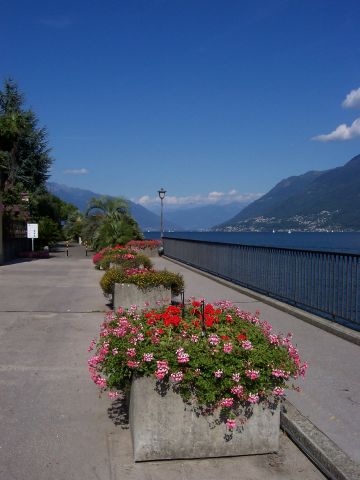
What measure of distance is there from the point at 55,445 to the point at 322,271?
20.8ft

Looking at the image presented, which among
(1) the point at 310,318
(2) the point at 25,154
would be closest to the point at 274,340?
(1) the point at 310,318

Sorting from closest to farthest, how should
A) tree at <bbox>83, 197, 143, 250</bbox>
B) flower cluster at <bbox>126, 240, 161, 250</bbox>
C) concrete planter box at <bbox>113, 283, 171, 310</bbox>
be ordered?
concrete planter box at <bbox>113, 283, 171, 310</bbox> < flower cluster at <bbox>126, 240, 161, 250</bbox> < tree at <bbox>83, 197, 143, 250</bbox>

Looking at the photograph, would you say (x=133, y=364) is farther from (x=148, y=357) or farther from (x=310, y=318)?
(x=310, y=318)

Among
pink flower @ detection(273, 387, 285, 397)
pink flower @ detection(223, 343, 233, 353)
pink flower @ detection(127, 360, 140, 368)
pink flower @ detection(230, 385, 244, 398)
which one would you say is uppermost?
pink flower @ detection(223, 343, 233, 353)

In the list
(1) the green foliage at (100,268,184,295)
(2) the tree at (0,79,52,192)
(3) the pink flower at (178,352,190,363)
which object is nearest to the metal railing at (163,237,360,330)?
(1) the green foliage at (100,268,184,295)

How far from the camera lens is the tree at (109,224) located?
32.8 metres

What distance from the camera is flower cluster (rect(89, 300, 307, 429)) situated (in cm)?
389

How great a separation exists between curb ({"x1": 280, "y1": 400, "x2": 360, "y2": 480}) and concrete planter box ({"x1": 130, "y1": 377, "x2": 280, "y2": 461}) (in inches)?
17.2

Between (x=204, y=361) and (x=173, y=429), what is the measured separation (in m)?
0.56

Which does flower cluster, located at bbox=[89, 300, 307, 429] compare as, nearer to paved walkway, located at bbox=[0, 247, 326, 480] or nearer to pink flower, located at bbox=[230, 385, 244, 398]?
pink flower, located at bbox=[230, 385, 244, 398]

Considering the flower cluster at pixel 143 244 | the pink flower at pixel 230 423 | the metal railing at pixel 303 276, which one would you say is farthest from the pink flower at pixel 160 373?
the flower cluster at pixel 143 244

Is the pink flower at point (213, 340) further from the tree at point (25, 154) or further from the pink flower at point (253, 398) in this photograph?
the tree at point (25, 154)

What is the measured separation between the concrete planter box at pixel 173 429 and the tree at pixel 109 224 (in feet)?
93.2

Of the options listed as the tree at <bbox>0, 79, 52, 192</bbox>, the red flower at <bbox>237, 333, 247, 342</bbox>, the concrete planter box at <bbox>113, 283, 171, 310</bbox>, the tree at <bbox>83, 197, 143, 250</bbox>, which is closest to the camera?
the red flower at <bbox>237, 333, 247, 342</bbox>
